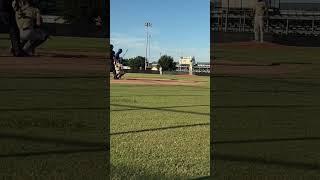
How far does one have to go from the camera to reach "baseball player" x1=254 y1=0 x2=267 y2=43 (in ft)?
Answer: 15.0

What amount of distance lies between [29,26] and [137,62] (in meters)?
54.9

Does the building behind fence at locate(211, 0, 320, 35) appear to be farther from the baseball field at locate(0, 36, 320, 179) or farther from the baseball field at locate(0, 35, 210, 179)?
the baseball field at locate(0, 35, 210, 179)

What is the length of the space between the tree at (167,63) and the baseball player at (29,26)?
58.4 meters

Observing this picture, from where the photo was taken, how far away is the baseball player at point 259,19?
181 inches

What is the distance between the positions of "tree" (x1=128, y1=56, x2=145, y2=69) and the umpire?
5221 centimetres

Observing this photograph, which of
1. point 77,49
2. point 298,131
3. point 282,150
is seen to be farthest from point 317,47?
point 77,49

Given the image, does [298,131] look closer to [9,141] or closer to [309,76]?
[309,76]

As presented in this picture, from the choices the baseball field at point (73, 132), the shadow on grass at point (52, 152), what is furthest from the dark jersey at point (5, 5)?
the shadow on grass at point (52, 152)

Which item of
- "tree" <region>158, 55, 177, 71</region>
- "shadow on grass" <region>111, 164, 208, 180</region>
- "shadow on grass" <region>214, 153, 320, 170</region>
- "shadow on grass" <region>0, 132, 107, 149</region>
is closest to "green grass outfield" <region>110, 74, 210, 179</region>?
"shadow on grass" <region>111, 164, 208, 180</region>

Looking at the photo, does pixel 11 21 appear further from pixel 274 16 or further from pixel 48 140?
pixel 274 16

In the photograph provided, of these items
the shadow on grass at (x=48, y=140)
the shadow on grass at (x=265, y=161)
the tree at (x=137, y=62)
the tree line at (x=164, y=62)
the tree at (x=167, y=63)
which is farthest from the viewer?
the tree at (x=167, y=63)

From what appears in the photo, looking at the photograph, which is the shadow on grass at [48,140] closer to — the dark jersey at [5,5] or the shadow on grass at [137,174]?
the shadow on grass at [137,174]

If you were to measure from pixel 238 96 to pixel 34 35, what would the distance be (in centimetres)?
528

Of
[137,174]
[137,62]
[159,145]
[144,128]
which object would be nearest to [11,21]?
[137,174]
